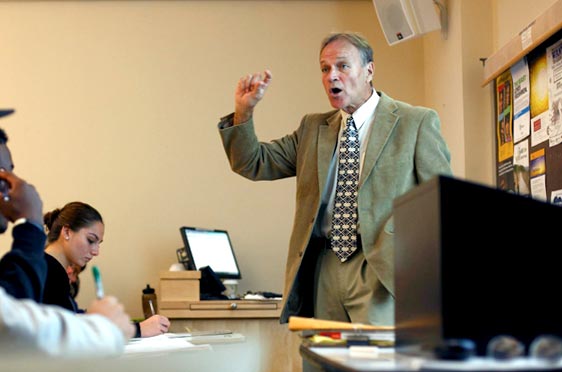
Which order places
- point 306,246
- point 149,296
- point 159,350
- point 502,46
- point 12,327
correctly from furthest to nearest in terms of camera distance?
point 149,296 < point 502,46 < point 306,246 < point 159,350 < point 12,327

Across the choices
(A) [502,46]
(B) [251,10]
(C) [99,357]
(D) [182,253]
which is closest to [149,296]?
(D) [182,253]

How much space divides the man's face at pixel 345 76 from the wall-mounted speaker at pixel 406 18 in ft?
6.60

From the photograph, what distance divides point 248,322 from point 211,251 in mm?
657

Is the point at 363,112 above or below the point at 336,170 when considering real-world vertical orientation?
above

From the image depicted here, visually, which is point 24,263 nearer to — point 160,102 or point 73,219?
point 73,219

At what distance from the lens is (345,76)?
279 cm

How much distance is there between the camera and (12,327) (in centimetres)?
124

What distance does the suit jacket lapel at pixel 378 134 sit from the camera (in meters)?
2.57

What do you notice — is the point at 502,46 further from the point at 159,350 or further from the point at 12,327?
the point at 12,327

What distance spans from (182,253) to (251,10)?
5.03 feet

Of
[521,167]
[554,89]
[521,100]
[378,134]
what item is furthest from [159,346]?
[521,100]

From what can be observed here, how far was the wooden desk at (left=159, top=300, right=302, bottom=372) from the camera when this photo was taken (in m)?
4.32

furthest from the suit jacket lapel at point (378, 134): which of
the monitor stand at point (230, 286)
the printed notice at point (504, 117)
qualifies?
the monitor stand at point (230, 286)

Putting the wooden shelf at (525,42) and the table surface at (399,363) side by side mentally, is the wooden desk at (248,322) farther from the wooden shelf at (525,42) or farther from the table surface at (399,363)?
the table surface at (399,363)
